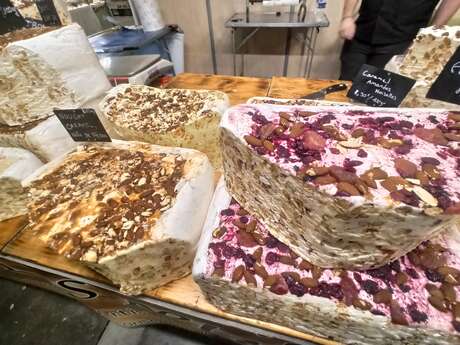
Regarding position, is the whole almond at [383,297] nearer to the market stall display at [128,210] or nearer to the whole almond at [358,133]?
A: the whole almond at [358,133]

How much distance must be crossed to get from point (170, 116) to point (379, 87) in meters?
0.83

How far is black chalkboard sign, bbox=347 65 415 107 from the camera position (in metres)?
0.97

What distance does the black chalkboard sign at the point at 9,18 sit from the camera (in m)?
1.12

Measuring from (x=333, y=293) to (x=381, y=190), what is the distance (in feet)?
0.96

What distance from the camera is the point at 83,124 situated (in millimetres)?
929

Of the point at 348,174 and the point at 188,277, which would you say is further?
the point at 188,277

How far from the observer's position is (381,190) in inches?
17.6

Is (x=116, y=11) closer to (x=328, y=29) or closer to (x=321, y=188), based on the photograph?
(x=328, y=29)

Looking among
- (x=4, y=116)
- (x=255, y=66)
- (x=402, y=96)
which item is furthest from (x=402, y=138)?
(x=255, y=66)

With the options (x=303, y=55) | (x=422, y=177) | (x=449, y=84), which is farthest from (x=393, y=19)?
(x=422, y=177)

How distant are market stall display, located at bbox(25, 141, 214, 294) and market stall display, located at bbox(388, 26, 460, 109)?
38.1 inches

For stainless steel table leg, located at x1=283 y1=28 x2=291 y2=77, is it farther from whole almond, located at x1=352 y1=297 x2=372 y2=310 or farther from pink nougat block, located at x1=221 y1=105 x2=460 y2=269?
whole almond, located at x1=352 y1=297 x2=372 y2=310

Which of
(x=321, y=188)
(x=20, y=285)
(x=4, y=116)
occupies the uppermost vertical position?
(x=321, y=188)

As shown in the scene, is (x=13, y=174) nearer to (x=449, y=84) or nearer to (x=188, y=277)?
(x=188, y=277)
